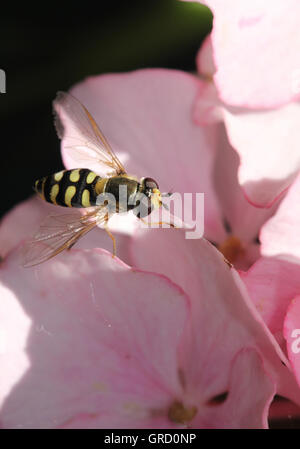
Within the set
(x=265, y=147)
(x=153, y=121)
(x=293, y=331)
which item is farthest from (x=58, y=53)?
(x=293, y=331)

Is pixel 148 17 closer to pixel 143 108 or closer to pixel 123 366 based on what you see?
pixel 143 108

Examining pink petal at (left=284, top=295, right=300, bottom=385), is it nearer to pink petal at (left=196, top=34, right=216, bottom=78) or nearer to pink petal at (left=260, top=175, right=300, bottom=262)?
pink petal at (left=260, top=175, right=300, bottom=262)

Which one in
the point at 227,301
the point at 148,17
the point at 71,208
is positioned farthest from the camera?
the point at 148,17

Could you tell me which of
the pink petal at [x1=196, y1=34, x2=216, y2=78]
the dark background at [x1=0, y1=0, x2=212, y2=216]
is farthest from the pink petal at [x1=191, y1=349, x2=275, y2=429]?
the dark background at [x1=0, y1=0, x2=212, y2=216]

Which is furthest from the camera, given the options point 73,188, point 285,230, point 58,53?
point 58,53

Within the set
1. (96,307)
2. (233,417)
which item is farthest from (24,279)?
(233,417)

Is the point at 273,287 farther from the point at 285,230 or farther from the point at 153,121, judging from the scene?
the point at 153,121
